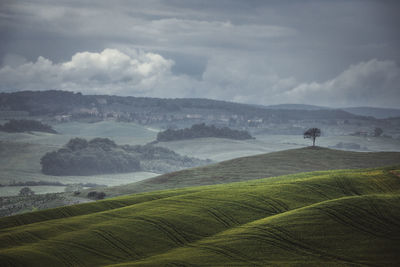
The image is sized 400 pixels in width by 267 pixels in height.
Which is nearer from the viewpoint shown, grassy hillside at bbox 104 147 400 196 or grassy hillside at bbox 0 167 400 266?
grassy hillside at bbox 0 167 400 266

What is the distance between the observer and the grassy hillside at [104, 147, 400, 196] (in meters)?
93.8

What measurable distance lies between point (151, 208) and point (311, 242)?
14867 mm

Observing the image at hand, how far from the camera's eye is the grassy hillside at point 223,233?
91.2 ft

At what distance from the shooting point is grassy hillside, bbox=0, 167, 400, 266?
91.2ft

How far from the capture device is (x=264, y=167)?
105 m

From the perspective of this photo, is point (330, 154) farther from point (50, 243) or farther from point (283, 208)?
point (50, 243)

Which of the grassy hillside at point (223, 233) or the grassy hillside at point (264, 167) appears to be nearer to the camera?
the grassy hillside at point (223, 233)

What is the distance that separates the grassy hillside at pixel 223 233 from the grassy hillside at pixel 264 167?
167 feet

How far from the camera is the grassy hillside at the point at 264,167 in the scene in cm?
9381

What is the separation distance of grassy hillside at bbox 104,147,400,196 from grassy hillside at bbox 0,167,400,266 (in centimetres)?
5091

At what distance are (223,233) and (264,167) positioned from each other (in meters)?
74.4

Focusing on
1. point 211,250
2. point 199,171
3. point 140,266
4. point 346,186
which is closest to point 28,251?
point 140,266

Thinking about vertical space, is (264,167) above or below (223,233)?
below

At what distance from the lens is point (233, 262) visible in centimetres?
2705
